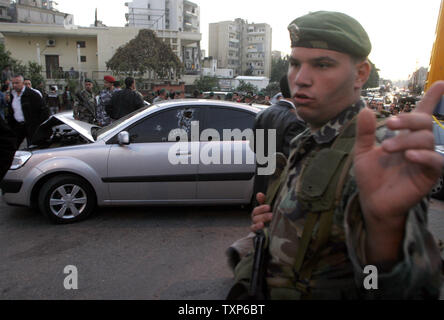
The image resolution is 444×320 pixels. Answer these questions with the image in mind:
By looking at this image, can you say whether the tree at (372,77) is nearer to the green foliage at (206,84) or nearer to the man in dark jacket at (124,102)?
the man in dark jacket at (124,102)

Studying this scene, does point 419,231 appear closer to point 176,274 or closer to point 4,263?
point 176,274

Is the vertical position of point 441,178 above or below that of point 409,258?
below

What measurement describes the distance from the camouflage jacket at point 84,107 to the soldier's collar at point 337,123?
861cm

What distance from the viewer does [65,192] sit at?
4.49 meters

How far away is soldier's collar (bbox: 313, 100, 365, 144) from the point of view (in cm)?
107

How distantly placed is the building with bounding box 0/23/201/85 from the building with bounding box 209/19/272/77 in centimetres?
4794

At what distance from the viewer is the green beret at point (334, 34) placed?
1.05m

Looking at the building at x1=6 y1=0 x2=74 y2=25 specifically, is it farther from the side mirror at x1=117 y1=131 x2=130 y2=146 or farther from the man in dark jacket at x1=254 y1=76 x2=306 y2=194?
the man in dark jacket at x1=254 y1=76 x2=306 y2=194

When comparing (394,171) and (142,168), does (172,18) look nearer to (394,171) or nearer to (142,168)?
(142,168)

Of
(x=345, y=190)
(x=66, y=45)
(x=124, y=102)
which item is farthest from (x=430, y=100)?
(x=66, y=45)

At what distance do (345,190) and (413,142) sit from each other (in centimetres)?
25

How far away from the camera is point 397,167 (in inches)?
27.7
